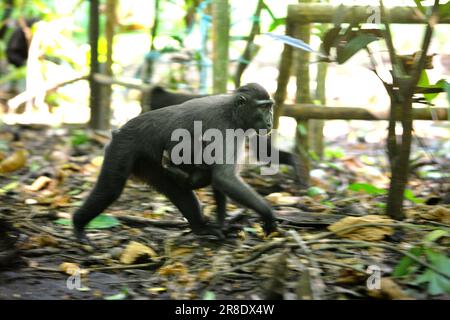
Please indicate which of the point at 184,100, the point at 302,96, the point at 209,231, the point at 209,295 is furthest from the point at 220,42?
the point at 209,295

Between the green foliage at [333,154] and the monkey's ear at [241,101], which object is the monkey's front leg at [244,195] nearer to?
the monkey's ear at [241,101]

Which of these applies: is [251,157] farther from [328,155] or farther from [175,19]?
[175,19]

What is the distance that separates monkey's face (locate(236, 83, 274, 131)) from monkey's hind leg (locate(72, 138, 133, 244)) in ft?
3.40

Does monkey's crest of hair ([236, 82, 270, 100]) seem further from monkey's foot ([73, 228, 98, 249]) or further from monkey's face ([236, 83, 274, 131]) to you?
monkey's foot ([73, 228, 98, 249])

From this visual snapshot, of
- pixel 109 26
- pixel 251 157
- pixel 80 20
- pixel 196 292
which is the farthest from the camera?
pixel 80 20

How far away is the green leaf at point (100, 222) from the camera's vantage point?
5.82 meters

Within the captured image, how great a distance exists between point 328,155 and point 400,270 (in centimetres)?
480

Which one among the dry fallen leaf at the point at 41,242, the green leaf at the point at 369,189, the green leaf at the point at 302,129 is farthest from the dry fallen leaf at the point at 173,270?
the green leaf at the point at 302,129

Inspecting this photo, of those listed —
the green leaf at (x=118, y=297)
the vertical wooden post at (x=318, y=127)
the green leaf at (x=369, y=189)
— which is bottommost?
the green leaf at (x=118, y=297)

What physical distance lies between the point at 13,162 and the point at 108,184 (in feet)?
8.57

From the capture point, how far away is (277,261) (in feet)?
13.4

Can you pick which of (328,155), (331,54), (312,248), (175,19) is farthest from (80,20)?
(312,248)

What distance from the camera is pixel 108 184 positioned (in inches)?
211

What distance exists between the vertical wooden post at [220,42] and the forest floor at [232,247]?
1.06 metres
